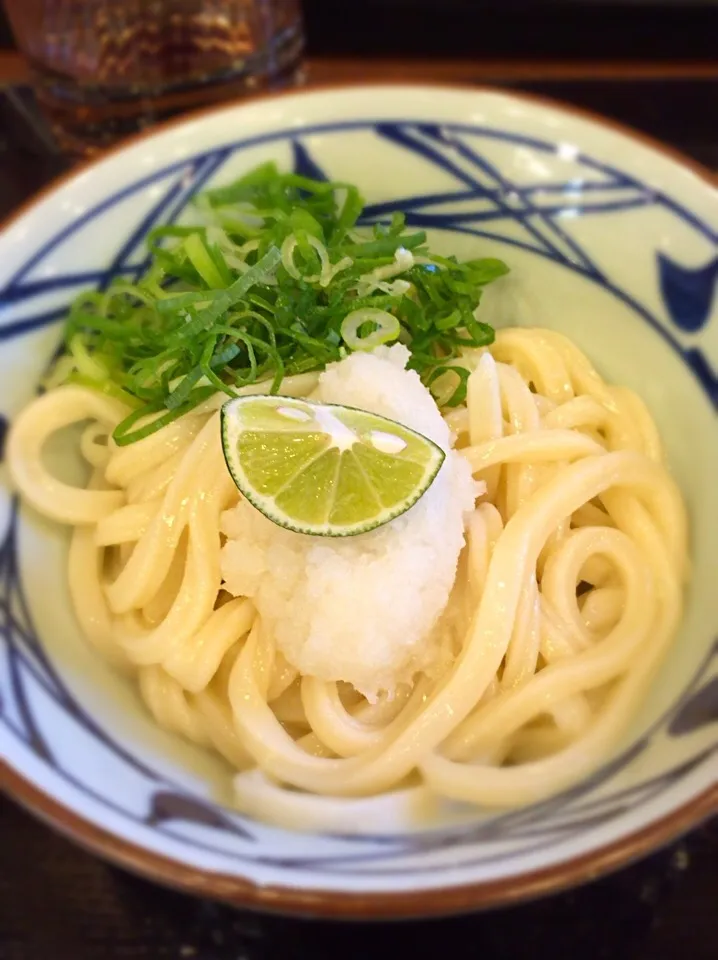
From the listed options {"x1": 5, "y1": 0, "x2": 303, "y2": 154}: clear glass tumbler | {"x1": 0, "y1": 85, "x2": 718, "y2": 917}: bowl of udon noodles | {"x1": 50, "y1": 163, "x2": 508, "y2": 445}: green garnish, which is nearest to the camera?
{"x1": 0, "y1": 85, "x2": 718, "y2": 917}: bowl of udon noodles

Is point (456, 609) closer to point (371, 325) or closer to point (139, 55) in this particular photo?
point (371, 325)

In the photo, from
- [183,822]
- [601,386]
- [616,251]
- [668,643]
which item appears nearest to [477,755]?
[668,643]

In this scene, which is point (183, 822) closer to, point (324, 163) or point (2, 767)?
point (2, 767)

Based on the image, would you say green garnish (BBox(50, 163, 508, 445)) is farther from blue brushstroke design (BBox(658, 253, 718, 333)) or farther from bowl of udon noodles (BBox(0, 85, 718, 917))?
blue brushstroke design (BBox(658, 253, 718, 333))

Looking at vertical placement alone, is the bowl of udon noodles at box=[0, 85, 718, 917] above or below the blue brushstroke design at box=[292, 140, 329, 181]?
below

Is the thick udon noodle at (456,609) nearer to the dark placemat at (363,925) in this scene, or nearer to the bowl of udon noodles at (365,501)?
the bowl of udon noodles at (365,501)

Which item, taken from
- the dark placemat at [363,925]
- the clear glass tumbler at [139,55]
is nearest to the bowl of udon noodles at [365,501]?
the dark placemat at [363,925]

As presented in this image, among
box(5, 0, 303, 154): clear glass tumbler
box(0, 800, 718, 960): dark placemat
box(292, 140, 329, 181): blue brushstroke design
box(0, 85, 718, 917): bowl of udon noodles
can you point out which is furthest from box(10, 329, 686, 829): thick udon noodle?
box(5, 0, 303, 154): clear glass tumbler

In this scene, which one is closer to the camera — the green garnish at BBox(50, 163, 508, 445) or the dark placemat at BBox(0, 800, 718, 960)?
the dark placemat at BBox(0, 800, 718, 960)
